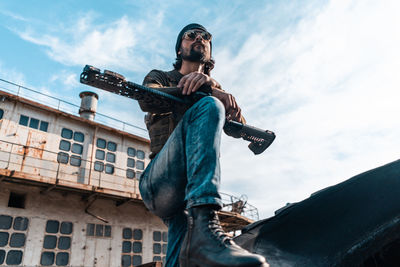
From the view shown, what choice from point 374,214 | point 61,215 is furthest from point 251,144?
point 61,215

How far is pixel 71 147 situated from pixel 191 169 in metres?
13.6

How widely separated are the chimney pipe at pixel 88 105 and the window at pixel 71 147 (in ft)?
9.70

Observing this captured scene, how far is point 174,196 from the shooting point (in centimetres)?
157

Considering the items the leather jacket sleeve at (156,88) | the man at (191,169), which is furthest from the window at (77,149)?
the leather jacket sleeve at (156,88)

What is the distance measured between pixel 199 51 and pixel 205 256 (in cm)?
184

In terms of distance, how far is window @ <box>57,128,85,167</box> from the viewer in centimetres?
1303

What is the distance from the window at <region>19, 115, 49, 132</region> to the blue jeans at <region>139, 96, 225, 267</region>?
13.0 m

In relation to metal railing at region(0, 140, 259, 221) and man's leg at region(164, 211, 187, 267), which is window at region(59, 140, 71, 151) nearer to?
metal railing at region(0, 140, 259, 221)

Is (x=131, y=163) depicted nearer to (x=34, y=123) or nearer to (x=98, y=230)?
(x=98, y=230)

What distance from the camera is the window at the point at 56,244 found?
1077 centimetres

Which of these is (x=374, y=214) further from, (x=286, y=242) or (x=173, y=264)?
(x=173, y=264)

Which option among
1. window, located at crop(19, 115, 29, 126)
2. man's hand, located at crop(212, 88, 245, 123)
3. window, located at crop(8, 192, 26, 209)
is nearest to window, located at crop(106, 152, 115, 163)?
window, located at crop(19, 115, 29, 126)

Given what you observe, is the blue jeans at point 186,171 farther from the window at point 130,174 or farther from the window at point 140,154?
the window at point 140,154

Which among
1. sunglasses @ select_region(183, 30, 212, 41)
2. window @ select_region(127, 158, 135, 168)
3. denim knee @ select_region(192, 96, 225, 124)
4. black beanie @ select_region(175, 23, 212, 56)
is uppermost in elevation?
window @ select_region(127, 158, 135, 168)
